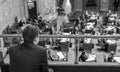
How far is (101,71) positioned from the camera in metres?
4.05

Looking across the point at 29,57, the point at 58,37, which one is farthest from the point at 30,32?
the point at 58,37

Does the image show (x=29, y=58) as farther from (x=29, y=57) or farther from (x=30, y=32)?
(x=30, y=32)

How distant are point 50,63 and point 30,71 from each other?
1.10 metres

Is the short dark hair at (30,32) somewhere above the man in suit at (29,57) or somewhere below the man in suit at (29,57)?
above

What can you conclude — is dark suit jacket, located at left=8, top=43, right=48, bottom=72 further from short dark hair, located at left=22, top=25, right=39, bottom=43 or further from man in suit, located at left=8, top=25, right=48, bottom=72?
short dark hair, located at left=22, top=25, right=39, bottom=43

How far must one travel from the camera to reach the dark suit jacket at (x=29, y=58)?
2.95 meters

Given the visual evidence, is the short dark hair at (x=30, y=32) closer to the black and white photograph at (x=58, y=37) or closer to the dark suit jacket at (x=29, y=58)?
the black and white photograph at (x=58, y=37)

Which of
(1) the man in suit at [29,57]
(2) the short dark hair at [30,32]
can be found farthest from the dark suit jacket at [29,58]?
(2) the short dark hair at [30,32]

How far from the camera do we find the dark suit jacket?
9.67 feet

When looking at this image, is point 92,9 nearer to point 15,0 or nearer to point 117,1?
point 117,1

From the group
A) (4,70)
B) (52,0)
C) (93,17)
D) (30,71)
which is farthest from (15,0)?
(30,71)

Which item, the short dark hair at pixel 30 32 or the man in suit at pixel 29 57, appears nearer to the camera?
the short dark hair at pixel 30 32

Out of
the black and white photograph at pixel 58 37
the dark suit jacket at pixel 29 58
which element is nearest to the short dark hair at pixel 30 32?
the black and white photograph at pixel 58 37

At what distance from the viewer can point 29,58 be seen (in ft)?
9.66
